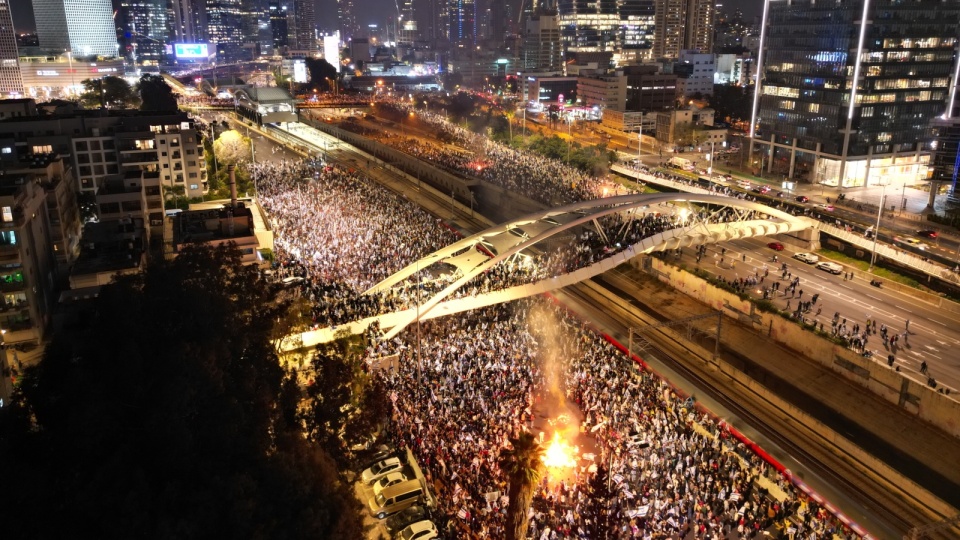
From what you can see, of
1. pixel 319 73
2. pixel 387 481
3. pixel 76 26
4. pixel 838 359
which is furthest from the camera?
pixel 319 73

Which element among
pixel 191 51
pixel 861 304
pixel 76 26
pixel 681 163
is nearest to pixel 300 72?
pixel 191 51

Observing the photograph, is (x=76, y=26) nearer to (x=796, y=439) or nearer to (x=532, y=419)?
(x=532, y=419)

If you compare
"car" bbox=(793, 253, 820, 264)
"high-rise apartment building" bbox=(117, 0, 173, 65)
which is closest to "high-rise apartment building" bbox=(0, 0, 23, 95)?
"high-rise apartment building" bbox=(117, 0, 173, 65)

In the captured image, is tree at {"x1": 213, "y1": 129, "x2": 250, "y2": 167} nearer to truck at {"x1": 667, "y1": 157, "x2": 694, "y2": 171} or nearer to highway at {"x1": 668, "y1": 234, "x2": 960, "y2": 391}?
highway at {"x1": 668, "y1": 234, "x2": 960, "y2": 391}

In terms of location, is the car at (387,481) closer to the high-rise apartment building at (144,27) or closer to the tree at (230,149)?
the tree at (230,149)

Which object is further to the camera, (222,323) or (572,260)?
(572,260)

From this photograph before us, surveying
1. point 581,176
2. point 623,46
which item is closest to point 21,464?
point 581,176

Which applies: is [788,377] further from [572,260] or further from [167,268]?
[167,268]
